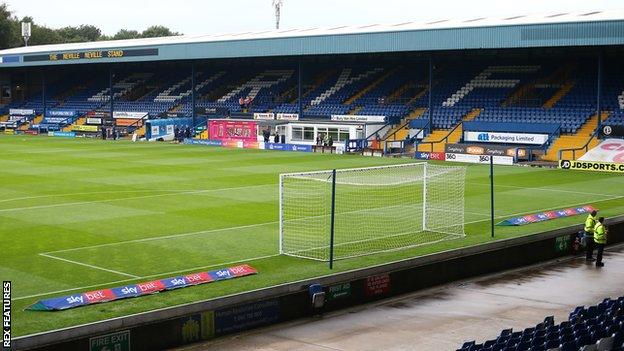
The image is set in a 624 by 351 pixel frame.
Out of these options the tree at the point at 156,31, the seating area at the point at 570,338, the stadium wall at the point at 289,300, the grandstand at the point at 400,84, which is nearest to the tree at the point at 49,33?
the tree at the point at 156,31

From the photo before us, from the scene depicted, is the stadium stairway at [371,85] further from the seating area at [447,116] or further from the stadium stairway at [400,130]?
the seating area at [447,116]

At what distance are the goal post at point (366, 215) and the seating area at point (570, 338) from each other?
7.08 meters

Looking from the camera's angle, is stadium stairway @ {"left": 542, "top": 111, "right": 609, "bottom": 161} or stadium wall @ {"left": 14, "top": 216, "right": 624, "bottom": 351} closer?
stadium wall @ {"left": 14, "top": 216, "right": 624, "bottom": 351}

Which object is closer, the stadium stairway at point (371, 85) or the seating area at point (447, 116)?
the seating area at point (447, 116)

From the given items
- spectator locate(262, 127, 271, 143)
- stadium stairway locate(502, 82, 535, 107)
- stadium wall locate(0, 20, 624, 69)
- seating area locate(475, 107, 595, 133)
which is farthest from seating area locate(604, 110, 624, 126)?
spectator locate(262, 127, 271, 143)

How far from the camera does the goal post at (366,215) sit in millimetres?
22844

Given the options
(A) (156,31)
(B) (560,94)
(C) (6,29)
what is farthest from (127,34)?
(B) (560,94)

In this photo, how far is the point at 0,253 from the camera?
21.6m

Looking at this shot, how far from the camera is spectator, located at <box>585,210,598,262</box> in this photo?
23.1 m

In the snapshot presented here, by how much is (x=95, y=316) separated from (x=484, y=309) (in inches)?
311

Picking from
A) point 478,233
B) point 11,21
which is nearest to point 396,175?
point 478,233

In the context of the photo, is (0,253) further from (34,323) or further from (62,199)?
(62,199)

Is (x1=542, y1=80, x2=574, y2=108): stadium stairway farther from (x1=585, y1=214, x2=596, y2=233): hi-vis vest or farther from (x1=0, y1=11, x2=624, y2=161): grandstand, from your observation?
(x1=585, y1=214, x2=596, y2=233): hi-vis vest

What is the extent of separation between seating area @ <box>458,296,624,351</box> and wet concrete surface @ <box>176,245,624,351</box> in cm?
272
